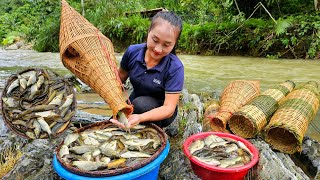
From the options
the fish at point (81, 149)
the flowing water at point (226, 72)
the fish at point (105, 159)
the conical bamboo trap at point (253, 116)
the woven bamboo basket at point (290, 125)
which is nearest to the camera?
the fish at point (105, 159)

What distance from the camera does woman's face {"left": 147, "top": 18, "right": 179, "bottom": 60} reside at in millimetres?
2531

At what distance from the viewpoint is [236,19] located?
1171cm

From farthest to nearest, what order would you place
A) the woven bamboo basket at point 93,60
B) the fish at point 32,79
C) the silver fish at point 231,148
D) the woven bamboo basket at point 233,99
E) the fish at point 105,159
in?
1. the woven bamboo basket at point 233,99
2. the fish at point 32,79
3. the silver fish at point 231,148
4. the woven bamboo basket at point 93,60
5. the fish at point 105,159

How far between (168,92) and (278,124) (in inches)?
52.4

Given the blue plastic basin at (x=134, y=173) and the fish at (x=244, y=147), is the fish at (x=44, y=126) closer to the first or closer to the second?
the blue plastic basin at (x=134, y=173)

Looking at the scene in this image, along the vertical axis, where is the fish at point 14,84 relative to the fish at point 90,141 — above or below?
above

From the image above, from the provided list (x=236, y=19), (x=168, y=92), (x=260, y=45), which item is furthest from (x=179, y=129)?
(x=236, y=19)

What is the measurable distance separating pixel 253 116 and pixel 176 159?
110 cm

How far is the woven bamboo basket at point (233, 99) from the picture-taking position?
3737 mm

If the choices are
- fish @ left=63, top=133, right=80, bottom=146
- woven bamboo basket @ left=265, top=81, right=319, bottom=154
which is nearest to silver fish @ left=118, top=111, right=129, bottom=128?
fish @ left=63, top=133, right=80, bottom=146

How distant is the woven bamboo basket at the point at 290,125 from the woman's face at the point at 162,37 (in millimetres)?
1536

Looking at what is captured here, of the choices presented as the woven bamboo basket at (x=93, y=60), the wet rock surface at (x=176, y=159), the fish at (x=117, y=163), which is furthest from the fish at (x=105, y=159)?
the wet rock surface at (x=176, y=159)

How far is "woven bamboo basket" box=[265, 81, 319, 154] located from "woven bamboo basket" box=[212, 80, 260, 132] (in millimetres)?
471

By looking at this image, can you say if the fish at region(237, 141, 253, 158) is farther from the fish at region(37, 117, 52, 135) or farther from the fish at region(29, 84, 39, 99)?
the fish at region(29, 84, 39, 99)
